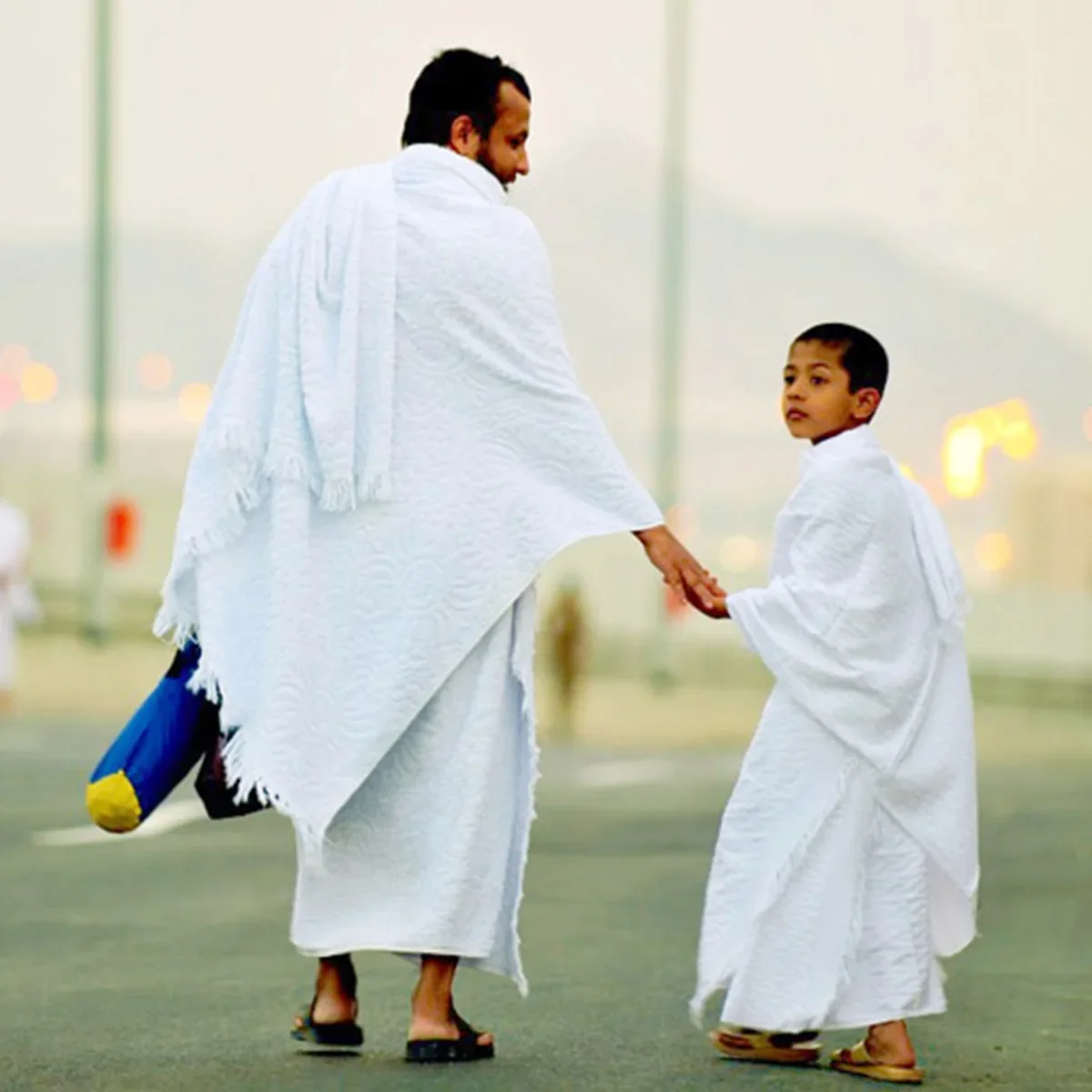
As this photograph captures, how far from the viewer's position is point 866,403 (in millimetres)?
7316

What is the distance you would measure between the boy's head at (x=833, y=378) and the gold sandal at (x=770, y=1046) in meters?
1.24

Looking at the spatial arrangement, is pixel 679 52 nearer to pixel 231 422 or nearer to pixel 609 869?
pixel 609 869

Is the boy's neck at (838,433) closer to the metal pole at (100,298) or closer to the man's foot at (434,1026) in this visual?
the man's foot at (434,1026)

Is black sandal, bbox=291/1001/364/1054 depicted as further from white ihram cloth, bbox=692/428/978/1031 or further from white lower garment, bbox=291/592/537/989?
white ihram cloth, bbox=692/428/978/1031

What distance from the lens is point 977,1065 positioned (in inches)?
287

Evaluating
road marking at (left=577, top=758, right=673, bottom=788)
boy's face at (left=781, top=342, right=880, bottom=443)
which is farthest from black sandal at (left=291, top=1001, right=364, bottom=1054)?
road marking at (left=577, top=758, right=673, bottom=788)

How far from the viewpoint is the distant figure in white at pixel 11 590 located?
874 inches

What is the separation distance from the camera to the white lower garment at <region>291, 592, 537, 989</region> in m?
7.15

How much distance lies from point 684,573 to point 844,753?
51 centimetres

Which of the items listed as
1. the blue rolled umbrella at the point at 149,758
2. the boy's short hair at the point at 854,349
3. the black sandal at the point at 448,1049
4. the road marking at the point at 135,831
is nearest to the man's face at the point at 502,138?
the boy's short hair at the point at 854,349

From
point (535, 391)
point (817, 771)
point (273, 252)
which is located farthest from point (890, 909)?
point (273, 252)

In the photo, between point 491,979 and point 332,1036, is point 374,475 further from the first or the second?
point 491,979

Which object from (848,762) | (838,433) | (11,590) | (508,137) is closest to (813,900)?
(848,762)

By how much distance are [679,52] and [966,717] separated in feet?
103
